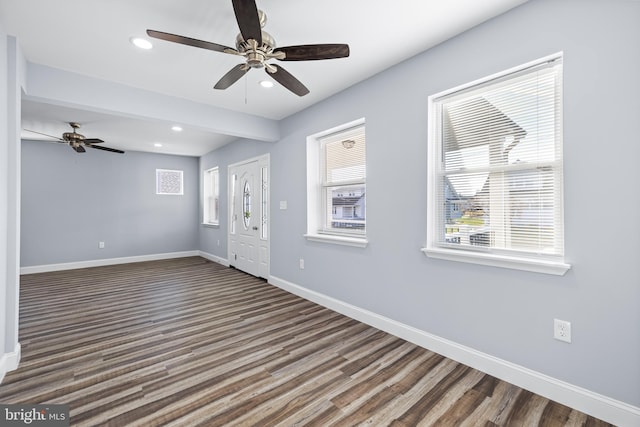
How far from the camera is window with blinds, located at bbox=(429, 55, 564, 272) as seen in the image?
76.7 inches

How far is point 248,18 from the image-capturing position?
1.58m

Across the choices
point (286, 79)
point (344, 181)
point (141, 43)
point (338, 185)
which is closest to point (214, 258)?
point (338, 185)

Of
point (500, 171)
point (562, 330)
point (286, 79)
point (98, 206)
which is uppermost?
point (286, 79)

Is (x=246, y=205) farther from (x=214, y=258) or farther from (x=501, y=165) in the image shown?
(x=501, y=165)

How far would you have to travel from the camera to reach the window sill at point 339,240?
3.20m

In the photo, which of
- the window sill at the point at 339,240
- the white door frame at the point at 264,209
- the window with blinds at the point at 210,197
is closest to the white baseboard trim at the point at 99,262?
the window with blinds at the point at 210,197

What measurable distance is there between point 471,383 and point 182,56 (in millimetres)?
3472

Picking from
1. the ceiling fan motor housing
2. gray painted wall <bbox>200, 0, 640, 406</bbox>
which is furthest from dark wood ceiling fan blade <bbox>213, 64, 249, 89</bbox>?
gray painted wall <bbox>200, 0, 640, 406</bbox>

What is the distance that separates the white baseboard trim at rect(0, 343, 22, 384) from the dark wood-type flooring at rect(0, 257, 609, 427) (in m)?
0.06

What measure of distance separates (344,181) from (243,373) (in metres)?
2.25

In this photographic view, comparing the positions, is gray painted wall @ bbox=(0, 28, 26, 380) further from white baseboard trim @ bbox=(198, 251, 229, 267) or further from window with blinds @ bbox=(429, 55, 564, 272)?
white baseboard trim @ bbox=(198, 251, 229, 267)

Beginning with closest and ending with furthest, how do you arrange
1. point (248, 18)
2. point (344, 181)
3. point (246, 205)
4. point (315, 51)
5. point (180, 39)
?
point (248, 18)
point (180, 39)
point (315, 51)
point (344, 181)
point (246, 205)

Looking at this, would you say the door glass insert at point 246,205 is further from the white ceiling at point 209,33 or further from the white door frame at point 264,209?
the white ceiling at point 209,33

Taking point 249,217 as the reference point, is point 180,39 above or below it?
above
